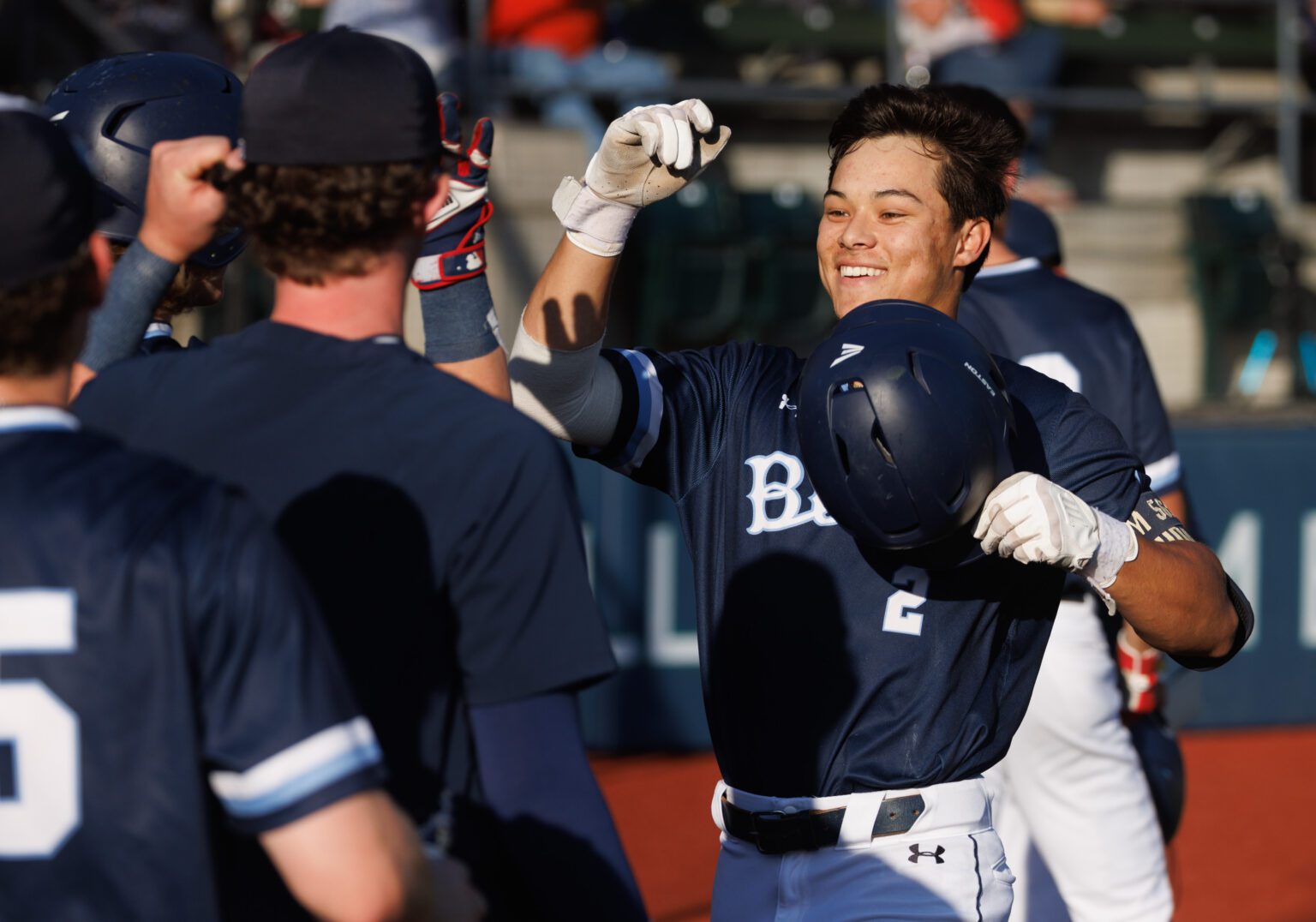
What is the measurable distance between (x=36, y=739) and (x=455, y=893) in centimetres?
49

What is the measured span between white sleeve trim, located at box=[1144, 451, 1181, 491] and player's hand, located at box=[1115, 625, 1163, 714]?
1.48 ft

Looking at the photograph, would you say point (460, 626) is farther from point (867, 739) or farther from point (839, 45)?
point (839, 45)

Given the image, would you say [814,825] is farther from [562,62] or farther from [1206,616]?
[562,62]

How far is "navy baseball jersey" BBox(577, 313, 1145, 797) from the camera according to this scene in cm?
273

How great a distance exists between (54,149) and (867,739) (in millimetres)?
1656

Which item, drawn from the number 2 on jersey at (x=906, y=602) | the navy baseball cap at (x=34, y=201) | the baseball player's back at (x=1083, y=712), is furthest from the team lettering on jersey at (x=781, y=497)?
the baseball player's back at (x=1083, y=712)

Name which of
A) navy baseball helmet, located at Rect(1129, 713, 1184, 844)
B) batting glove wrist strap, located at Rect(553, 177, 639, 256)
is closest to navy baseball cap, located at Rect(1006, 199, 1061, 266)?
navy baseball helmet, located at Rect(1129, 713, 1184, 844)

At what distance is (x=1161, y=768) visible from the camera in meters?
4.66

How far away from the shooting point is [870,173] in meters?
3.02

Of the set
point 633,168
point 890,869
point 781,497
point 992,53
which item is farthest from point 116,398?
point 992,53

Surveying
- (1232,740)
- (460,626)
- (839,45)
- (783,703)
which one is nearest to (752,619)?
(783,703)

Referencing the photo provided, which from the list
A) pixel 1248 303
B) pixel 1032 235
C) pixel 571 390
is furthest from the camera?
pixel 1248 303

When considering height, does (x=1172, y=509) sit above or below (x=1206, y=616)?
below

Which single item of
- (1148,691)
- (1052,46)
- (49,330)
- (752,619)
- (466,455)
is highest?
(1052,46)
